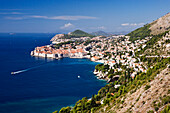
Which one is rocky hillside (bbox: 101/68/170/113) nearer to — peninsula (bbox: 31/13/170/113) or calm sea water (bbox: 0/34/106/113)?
peninsula (bbox: 31/13/170/113)

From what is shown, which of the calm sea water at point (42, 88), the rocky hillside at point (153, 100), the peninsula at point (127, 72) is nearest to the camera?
the rocky hillside at point (153, 100)

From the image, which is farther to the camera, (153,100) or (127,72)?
(127,72)

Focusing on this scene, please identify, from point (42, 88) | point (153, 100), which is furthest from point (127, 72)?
point (153, 100)

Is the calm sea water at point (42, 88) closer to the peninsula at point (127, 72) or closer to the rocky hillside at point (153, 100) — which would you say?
the peninsula at point (127, 72)

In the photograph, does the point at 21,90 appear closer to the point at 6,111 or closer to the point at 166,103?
the point at 6,111

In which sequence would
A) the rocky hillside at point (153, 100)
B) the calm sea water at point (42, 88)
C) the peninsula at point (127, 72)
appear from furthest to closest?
the calm sea water at point (42, 88) < the peninsula at point (127, 72) < the rocky hillside at point (153, 100)

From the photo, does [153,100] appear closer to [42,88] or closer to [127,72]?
[127,72]

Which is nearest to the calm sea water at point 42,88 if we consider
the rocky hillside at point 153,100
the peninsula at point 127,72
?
the peninsula at point 127,72

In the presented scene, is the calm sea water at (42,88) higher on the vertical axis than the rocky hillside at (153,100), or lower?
lower

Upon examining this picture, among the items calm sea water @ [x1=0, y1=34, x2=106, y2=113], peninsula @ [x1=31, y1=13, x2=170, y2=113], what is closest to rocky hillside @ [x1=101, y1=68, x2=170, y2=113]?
peninsula @ [x1=31, y1=13, x2=170, y2=113]

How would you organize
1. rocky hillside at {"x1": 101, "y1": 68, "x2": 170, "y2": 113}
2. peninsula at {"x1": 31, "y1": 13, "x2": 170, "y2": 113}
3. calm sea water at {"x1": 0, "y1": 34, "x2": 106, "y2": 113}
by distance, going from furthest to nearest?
1. calm sea water at {"x1": 0, "y1": 34, "x2": 106, "y2": 113}
2. peninsula at {"x1": 31, "y1": 13, "x2": 170, "y2": 113}
3. rocky hillside at {"x1": 101, "y1": 68, "x2": 170, "y2": 113}

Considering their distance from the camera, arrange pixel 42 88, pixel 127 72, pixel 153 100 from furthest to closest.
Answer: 1. pixel 127 72
2. pixel 42 88
3. pixel 153 100

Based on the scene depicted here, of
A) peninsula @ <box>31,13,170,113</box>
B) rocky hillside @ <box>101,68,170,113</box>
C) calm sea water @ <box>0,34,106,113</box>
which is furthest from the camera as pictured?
calm sea water @ <box>0,34,106,113</box>

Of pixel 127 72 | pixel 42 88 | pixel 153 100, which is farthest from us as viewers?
pixel 127 72
